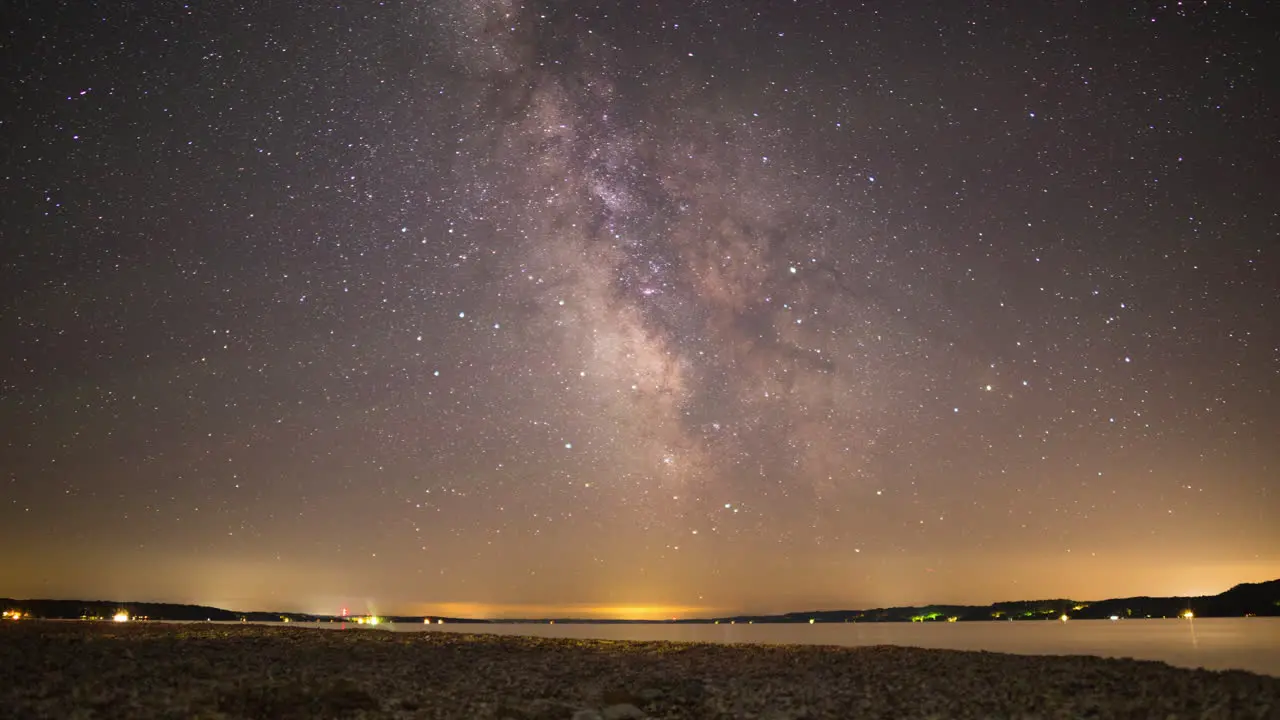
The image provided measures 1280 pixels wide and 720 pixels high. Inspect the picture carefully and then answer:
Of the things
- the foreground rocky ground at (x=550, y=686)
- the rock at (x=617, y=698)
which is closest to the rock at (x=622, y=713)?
the foreground rocky ground at (x=550, y=686)

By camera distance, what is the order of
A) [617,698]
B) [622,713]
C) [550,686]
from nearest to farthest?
[622,713], [617,698], [550,686]

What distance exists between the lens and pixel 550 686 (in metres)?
19.5

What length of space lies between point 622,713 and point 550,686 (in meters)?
4.61

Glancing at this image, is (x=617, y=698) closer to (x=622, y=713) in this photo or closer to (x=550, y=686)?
(x=622, y=713)

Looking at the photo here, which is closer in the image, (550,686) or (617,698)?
(617,698)

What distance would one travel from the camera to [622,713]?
608 inches

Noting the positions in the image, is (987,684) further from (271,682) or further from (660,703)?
(271,682)

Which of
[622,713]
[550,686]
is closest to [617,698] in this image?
[622,713]

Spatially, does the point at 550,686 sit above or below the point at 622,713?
below

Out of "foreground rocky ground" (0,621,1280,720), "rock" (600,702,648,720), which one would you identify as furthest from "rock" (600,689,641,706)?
"rock" (600,702,648,720)

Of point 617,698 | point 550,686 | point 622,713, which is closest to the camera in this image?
point 622,713

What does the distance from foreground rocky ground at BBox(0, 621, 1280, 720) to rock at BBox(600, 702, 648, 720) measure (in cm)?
7

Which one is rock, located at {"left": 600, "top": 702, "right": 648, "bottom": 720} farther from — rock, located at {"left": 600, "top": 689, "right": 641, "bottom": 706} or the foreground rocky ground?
rock, located at {"left": 600, "top": 689, "right": 641, "bottom": 706}

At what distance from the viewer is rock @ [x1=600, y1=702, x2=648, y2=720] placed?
1519 cm
